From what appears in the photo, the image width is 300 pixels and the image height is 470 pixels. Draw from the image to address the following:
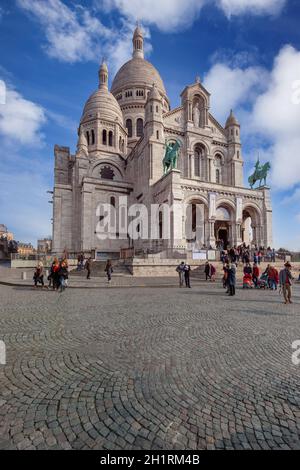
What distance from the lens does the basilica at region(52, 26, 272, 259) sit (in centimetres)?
2564

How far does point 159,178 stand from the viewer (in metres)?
28.4

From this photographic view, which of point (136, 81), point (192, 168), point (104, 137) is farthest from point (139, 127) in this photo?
point (192, 168)

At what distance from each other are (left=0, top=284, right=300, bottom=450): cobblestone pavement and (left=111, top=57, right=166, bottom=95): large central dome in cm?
5085

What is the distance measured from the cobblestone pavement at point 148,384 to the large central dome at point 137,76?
2002 inches

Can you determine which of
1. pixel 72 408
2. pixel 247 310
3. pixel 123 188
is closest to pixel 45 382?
pixel 72 408

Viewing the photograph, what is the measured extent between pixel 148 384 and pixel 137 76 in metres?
54.1

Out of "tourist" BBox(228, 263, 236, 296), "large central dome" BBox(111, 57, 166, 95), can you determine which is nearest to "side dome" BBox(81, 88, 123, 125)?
"large central dome" BBox(111, 57, 166, 95)

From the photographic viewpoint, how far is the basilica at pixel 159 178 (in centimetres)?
2564

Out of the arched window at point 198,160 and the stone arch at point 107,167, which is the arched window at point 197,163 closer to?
the arched window at point 198,160

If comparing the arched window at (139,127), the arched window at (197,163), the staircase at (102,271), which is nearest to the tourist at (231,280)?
the staircase at (102,271)

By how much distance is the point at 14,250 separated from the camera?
6550 centimetres

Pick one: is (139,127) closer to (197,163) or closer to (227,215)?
(197,163)
